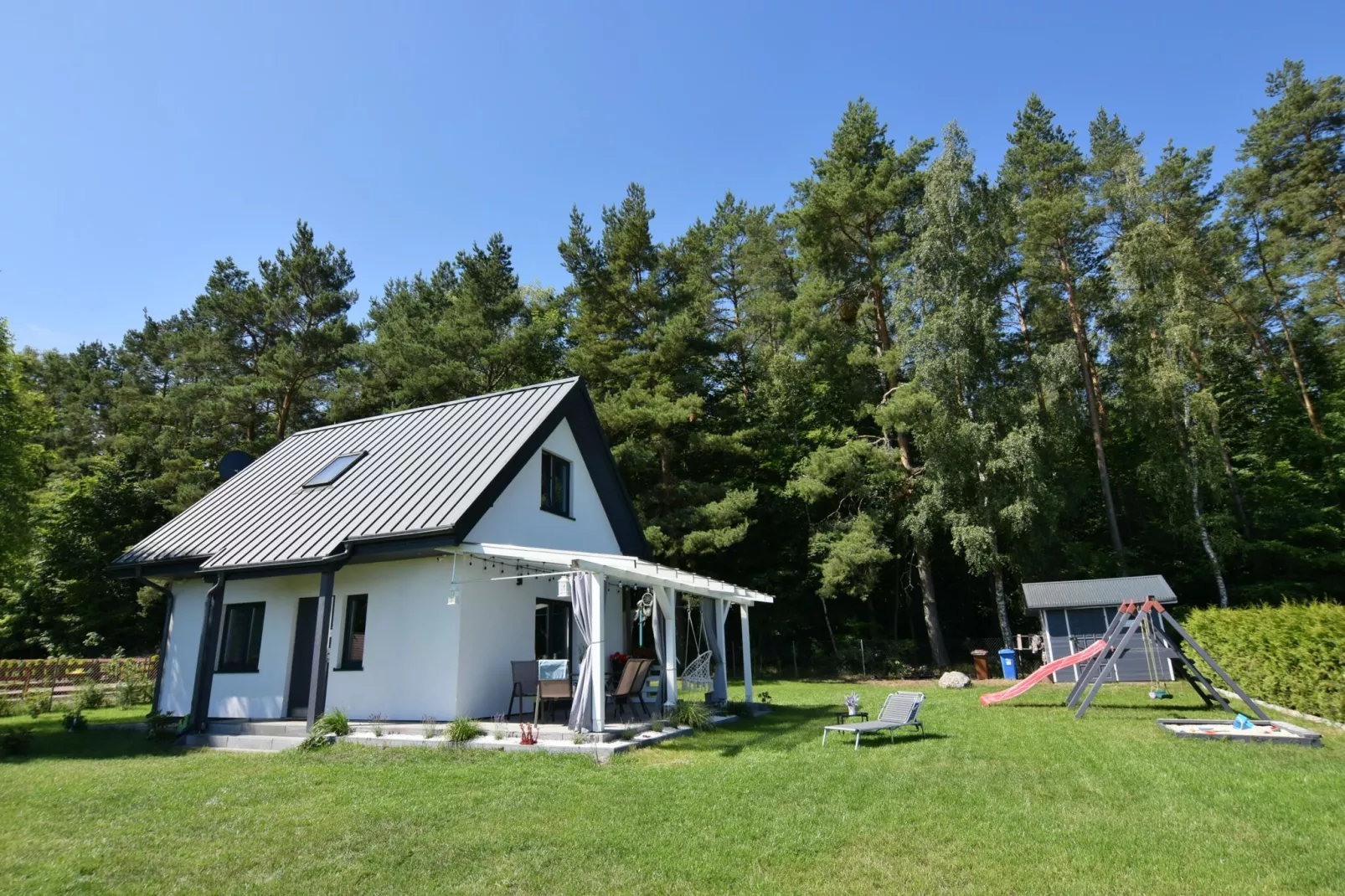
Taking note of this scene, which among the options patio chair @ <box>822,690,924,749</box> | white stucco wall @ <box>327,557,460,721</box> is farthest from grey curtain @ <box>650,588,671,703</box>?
white stucco wall @ <box>327,557,460,721</box>

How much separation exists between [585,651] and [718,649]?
12.8ft

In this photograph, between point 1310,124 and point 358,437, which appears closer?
point 358,437

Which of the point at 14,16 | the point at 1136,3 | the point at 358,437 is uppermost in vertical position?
the point at 1136,3

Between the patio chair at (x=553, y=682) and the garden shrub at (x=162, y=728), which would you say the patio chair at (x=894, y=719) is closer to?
the patio chair at (x=553, y=682)

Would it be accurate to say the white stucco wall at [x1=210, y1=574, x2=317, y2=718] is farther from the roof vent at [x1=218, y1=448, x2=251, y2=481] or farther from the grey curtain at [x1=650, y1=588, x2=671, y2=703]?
the roof vent at [x1=218, y1=448, x2=251, y2=481]

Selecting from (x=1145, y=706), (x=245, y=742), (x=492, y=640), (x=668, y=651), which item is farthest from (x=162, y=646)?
(x=1145, y=706)

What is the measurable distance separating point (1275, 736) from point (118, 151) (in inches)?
677

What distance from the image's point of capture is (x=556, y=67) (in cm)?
1072

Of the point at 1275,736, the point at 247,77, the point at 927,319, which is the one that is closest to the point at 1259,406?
the point at 927,319

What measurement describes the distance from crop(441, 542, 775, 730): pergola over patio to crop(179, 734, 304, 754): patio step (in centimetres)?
320

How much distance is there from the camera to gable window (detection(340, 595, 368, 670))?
10.9 metres

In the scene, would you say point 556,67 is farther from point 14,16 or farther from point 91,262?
point 91,262

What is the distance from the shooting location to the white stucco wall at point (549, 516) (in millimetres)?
11648

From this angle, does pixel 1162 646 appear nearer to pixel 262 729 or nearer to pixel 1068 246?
pixel 262 729
